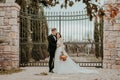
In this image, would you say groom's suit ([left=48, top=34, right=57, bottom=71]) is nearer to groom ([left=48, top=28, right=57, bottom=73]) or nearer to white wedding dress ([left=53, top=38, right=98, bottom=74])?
groom ([left=48, top=28, right=57, bottom=73])

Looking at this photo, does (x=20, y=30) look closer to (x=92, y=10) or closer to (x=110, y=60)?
(x=110, y=60)

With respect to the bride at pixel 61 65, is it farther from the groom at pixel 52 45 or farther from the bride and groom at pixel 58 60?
the groom at pixel 52 45

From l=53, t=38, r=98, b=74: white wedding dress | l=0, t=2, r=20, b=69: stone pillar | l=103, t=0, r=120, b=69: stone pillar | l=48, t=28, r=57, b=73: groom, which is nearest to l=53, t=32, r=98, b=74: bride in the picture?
l=53, t=38, r=98, b=74: white wedding dress

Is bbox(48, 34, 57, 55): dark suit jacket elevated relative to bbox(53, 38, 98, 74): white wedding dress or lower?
elevated

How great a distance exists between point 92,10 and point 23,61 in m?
13.7

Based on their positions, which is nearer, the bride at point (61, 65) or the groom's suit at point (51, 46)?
the groom's suit at point (51, 46)

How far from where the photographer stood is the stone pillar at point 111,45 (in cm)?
1567

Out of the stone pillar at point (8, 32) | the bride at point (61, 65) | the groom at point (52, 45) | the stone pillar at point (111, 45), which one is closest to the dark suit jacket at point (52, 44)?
the groom at point (52, 45)

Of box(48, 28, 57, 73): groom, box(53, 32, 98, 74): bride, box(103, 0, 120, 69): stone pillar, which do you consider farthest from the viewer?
box(103, 0, 120, 69): stone pillar

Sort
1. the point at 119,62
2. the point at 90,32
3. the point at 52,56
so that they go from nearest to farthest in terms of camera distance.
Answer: the point at 52,56, the point at 119,62, the point at 90,32

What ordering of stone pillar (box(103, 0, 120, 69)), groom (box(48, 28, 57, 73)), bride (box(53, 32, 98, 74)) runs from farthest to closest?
stone pillar (box(103, 0, 120, 69)), bride (box(53, 32, 98, 74)), groom (box(48, 28, 57, 73))

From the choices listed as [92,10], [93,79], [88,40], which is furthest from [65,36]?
[92,10]

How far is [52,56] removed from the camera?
14.1m

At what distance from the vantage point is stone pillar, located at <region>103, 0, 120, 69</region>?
51.4 feet
